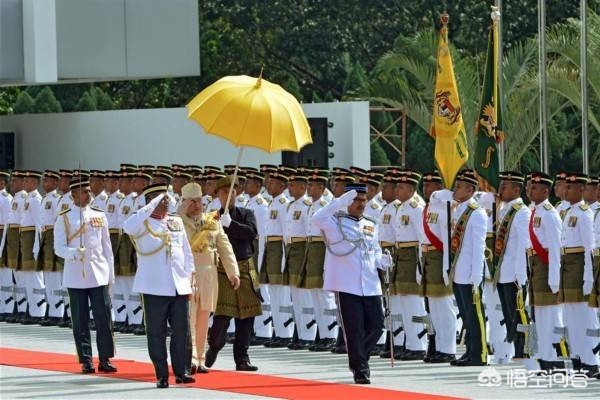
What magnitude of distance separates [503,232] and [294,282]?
4.16 metres

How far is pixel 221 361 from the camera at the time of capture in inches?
738

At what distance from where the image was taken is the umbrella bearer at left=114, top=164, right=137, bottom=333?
76.5 ft

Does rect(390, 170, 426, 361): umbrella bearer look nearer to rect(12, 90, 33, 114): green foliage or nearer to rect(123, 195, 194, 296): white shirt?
rect(123, 195, 194, 296): white shirt

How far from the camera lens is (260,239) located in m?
21.5

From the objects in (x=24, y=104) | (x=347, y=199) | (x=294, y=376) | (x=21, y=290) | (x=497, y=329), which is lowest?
(x=294, y=376)

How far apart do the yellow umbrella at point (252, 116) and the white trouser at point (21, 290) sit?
376 inches

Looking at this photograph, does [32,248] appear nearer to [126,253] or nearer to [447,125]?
[126,253]

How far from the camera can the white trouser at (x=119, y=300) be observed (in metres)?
23.8

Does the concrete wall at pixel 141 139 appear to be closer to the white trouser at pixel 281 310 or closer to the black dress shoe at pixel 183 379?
the white trouser at pixel 281 310

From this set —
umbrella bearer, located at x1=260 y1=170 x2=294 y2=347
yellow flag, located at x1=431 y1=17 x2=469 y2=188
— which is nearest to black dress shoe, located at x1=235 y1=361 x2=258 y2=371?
yellow flag, located at x1=431 y1=17 x2=469 y2=188

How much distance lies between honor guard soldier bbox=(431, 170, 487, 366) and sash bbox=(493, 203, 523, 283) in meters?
0.47

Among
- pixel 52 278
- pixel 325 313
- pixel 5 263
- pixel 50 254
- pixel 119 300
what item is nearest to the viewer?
pixel 325 313

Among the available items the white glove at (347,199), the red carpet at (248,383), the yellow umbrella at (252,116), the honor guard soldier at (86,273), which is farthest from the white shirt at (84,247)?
the white glove at (347,199)

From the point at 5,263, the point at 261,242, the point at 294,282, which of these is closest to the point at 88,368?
the point at 294,282
